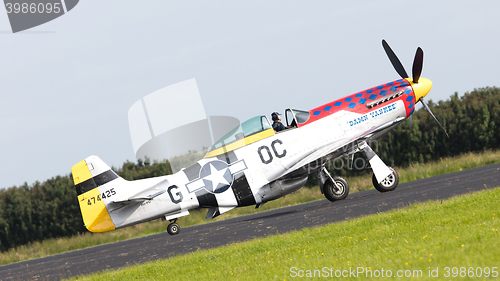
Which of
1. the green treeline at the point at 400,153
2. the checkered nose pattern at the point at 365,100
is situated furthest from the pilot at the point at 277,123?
the green treeline at the point at 400,153

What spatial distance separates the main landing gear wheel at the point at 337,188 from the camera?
53.0ft

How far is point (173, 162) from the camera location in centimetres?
1518

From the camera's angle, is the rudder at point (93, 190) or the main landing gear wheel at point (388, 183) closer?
the rudder at point (93, 190)

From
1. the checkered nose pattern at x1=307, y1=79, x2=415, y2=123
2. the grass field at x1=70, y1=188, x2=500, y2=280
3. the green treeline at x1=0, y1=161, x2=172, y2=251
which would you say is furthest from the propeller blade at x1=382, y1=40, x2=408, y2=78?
the green treeline at x1=0, y1=161, x2=172, y2=251

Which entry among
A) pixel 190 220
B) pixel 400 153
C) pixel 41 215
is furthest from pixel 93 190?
pixel 400 153

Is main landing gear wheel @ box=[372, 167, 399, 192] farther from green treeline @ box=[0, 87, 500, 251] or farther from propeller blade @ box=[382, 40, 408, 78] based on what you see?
green treeline @ box=[0, 87, 500, 251]

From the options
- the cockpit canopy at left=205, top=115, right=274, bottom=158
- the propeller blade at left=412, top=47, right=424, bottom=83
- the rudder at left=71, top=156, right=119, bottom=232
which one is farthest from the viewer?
the propeller blade at left=412, top=47, right=424, bottom=83

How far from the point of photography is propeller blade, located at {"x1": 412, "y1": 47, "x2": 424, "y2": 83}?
649 inches

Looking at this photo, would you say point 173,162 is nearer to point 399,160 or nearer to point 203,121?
point 203,121

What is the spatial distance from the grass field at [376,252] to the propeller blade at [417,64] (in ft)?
19.2

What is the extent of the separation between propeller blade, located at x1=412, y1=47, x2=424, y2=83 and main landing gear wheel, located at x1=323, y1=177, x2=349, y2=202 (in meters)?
4.81

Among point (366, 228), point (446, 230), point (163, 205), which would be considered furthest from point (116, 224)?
point (446, 230)

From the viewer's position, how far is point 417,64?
16.6 metres

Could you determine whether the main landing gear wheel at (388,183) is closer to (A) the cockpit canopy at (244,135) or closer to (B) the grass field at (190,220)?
(A) the cockpit canopy at (244,135)
